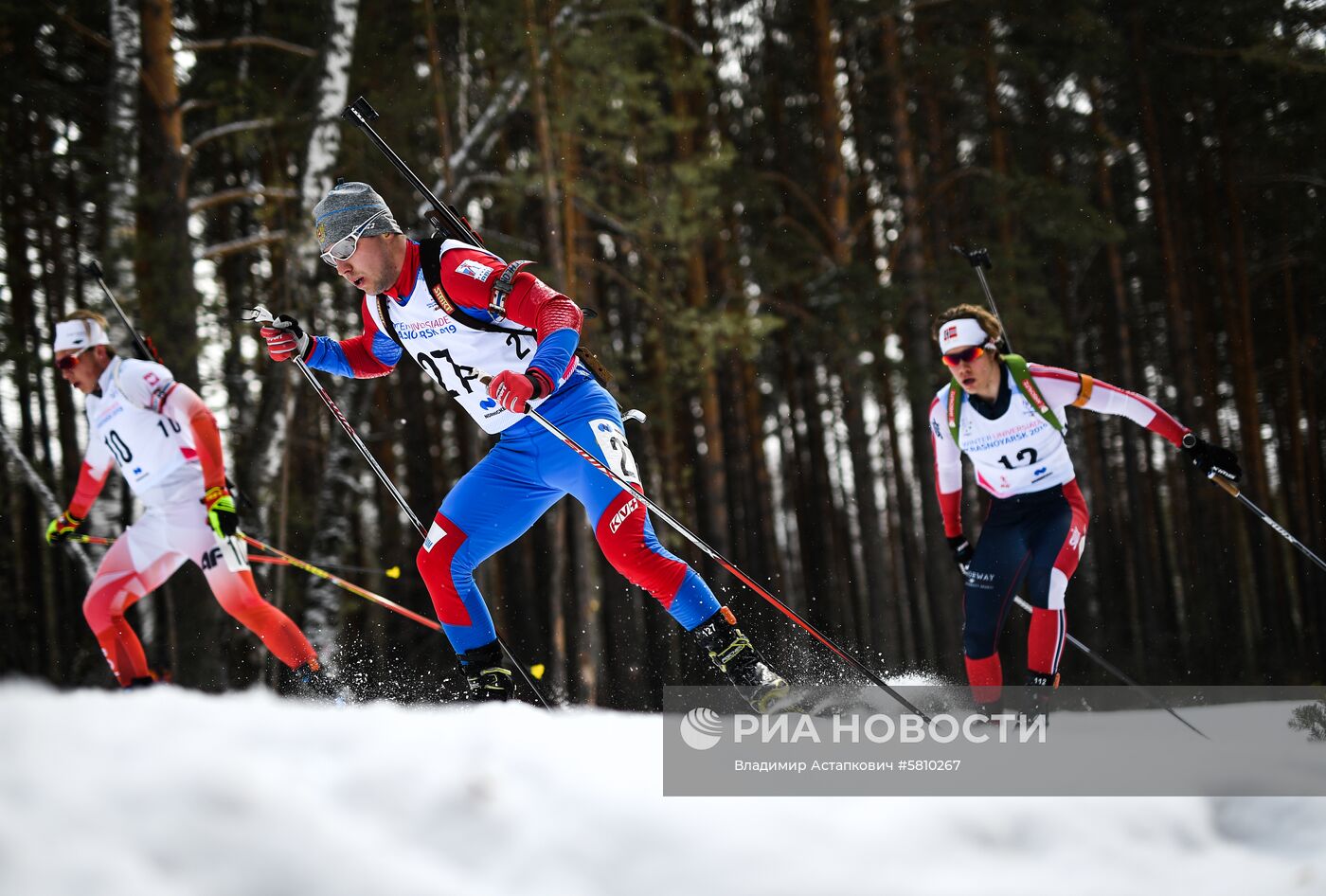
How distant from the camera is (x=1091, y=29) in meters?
10.7

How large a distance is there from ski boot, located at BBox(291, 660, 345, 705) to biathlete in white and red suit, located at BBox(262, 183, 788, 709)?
1.71m

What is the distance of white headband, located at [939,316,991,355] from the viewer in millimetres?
4680

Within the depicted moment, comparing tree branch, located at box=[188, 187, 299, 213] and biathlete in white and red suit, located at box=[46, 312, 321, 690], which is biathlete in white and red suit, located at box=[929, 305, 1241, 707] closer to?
biathlete in white and red suit, located at box=[46, 312, 321, 690]

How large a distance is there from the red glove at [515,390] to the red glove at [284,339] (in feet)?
3.93

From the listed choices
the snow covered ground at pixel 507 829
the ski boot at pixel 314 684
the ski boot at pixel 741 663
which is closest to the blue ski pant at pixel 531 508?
the ski boot at pixel 741 663

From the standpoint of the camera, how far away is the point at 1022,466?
15.7ft

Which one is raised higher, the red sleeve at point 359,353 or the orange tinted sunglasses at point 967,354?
the red sleeve at point 359,353

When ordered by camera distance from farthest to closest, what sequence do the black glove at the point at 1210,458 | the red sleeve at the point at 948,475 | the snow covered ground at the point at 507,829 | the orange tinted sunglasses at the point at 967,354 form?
the red sleeve at the point at 948,475, the orange tinted sunglasses at the point at 967,354, the black glove at the point at 1210,458, the snow covered ground at the point at 507,829

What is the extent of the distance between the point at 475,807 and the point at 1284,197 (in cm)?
1315

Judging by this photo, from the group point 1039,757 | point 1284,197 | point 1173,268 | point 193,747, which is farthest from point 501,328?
point 1284,197

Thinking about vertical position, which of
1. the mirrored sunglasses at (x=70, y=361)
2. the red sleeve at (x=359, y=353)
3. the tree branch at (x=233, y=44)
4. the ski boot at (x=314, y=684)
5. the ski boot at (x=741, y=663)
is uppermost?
the tree branch at (x=233, y=44)

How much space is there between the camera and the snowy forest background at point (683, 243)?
9.10 meters

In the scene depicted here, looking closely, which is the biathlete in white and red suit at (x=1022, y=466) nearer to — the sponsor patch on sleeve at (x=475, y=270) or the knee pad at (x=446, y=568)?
the sponsor patch on sleeve at (x=475, y=270)

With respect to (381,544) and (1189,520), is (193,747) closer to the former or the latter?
(381,544)
